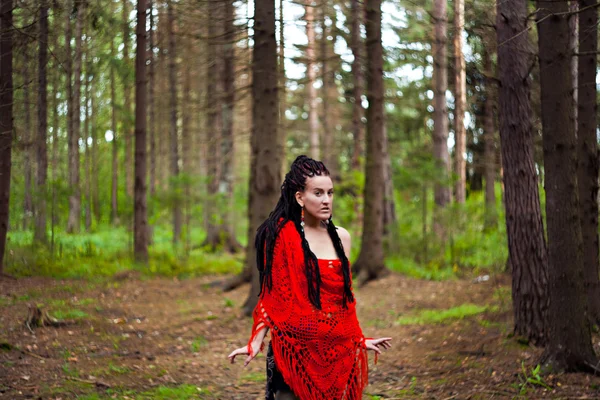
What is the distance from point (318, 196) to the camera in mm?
3340

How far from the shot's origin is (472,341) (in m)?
7.93

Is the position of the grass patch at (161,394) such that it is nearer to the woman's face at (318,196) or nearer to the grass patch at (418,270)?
the woman's face at (318,196)

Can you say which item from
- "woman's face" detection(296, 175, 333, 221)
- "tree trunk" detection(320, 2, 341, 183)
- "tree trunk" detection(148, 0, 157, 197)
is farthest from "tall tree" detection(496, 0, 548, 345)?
"tree trunk" detection(320, 2, 341, 183)

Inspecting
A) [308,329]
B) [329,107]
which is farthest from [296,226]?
[329,107]

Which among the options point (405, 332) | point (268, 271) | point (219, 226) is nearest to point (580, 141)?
point (405, 332)

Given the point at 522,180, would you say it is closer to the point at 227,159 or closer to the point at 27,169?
the point at 27,169

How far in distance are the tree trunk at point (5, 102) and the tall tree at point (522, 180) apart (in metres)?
5.88

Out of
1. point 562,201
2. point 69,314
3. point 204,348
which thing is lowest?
point 204,348

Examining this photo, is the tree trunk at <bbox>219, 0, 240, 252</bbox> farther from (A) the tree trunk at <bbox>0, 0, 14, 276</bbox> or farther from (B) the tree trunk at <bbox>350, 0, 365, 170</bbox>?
(A) the tree trunk at <bbox>0, 0, 14, 276</bbox>

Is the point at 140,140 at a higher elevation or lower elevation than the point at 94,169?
lower

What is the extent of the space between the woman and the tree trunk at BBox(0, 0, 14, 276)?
526cm

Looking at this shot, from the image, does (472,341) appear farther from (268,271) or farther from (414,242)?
(414,242)

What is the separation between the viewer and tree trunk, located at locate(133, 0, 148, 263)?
14.2 m

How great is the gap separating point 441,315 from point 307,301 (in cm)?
750
